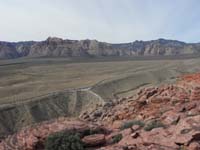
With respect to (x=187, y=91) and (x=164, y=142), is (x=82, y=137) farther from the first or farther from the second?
(x=187, y=91)

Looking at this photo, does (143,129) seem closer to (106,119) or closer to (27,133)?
(27,133)

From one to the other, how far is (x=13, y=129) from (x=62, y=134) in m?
34.4

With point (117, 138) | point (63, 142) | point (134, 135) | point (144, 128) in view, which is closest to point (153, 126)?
point (144, 128)

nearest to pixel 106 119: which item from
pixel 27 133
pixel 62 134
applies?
pixel 27 133

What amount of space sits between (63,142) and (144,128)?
380 cm

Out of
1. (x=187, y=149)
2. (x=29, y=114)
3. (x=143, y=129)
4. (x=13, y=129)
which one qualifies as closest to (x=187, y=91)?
(x=143, y=129)

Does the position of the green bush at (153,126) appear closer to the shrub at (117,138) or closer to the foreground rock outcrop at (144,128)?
the foreground rock outcrop at (144,128)

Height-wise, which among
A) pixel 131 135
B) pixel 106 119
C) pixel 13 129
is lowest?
pixel 13 129

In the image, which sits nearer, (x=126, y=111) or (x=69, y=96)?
(x=126, y=111)

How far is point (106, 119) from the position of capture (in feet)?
94.3

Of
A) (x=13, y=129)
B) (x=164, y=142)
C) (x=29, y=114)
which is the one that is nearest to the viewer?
(x=164, y=142)

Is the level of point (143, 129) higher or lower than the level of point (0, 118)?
higher

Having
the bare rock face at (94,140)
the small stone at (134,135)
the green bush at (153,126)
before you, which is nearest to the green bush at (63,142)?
the bare rock face at (94,140)

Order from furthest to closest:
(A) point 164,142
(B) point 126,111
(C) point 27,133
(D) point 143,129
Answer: (B) point 126,111 < (C) point 27,133 < (D) point 143,129 < (A) point 164,142
